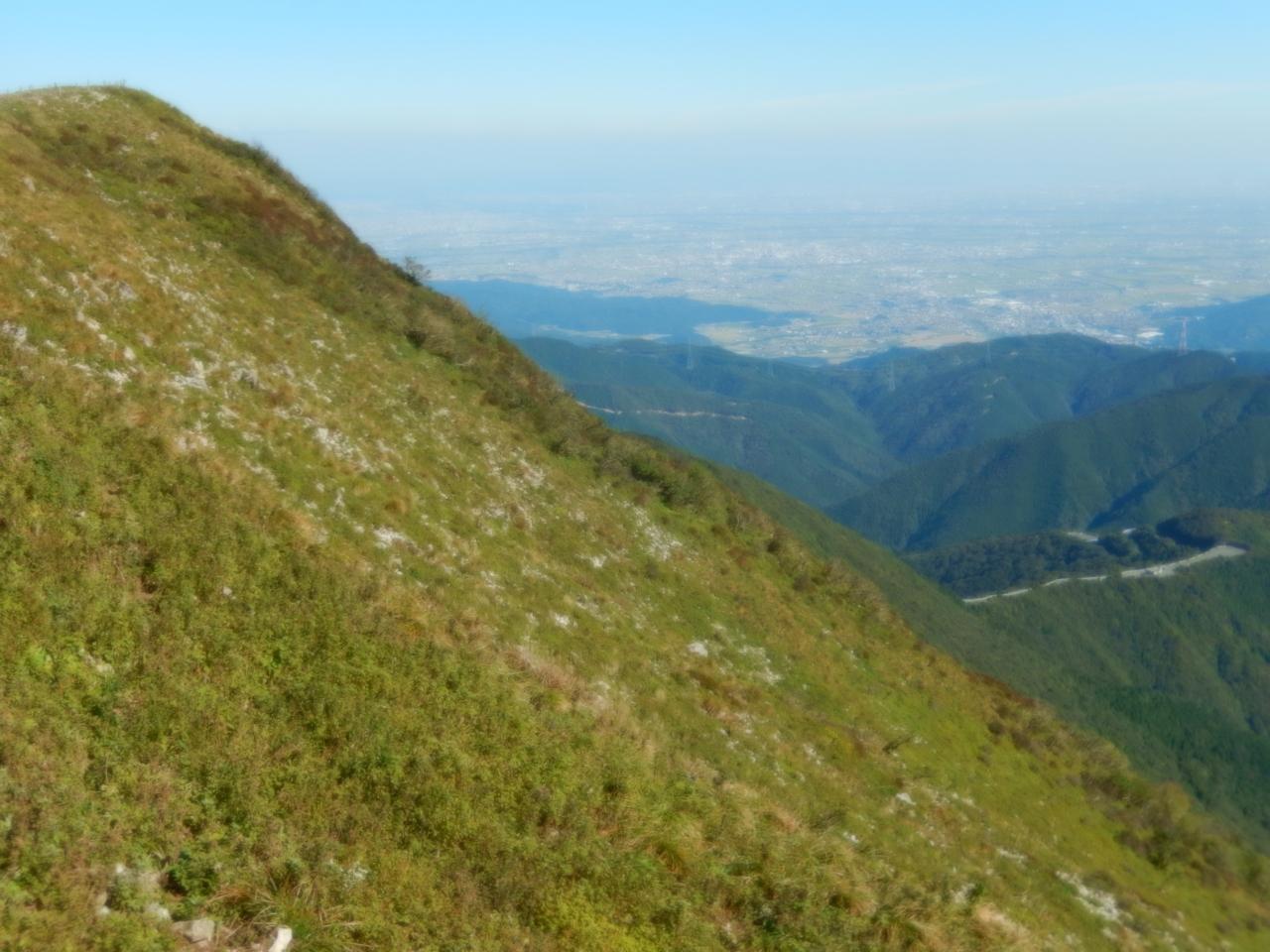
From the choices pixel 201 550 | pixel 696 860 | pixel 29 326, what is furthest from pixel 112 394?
pixel 696 860

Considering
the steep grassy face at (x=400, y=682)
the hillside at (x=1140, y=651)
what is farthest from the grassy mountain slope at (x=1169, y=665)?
the steep grassy face at (x=400, y=682)

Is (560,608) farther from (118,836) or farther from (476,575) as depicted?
(118,836)

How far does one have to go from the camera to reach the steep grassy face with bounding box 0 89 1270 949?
30.7ft

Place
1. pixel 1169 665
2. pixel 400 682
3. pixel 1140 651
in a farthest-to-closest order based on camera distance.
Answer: pixel 1140 651, pixel 1169 665, pixel 400 682

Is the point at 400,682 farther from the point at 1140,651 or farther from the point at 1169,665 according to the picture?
the point at 1169,665

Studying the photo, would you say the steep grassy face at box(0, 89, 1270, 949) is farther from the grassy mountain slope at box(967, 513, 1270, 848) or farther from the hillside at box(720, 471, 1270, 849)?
the grassy mountain slope at box(967, 513, 1270, 848)

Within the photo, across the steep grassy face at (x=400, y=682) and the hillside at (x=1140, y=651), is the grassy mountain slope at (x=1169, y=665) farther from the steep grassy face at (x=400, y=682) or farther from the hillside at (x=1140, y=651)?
the steep grassy face at (x=400, y=682)

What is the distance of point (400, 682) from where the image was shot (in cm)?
1232

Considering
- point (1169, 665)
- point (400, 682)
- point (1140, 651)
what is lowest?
point (1169, 665)

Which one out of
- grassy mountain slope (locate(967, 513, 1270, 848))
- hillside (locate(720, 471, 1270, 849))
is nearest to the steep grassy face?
hillside (locate(720, 471, 1270, 849))

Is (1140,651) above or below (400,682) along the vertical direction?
below

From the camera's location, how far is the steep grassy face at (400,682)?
30.7 feet

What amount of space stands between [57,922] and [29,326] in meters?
13.7

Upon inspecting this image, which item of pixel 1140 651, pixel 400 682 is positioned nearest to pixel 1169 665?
pixel 1140 651
